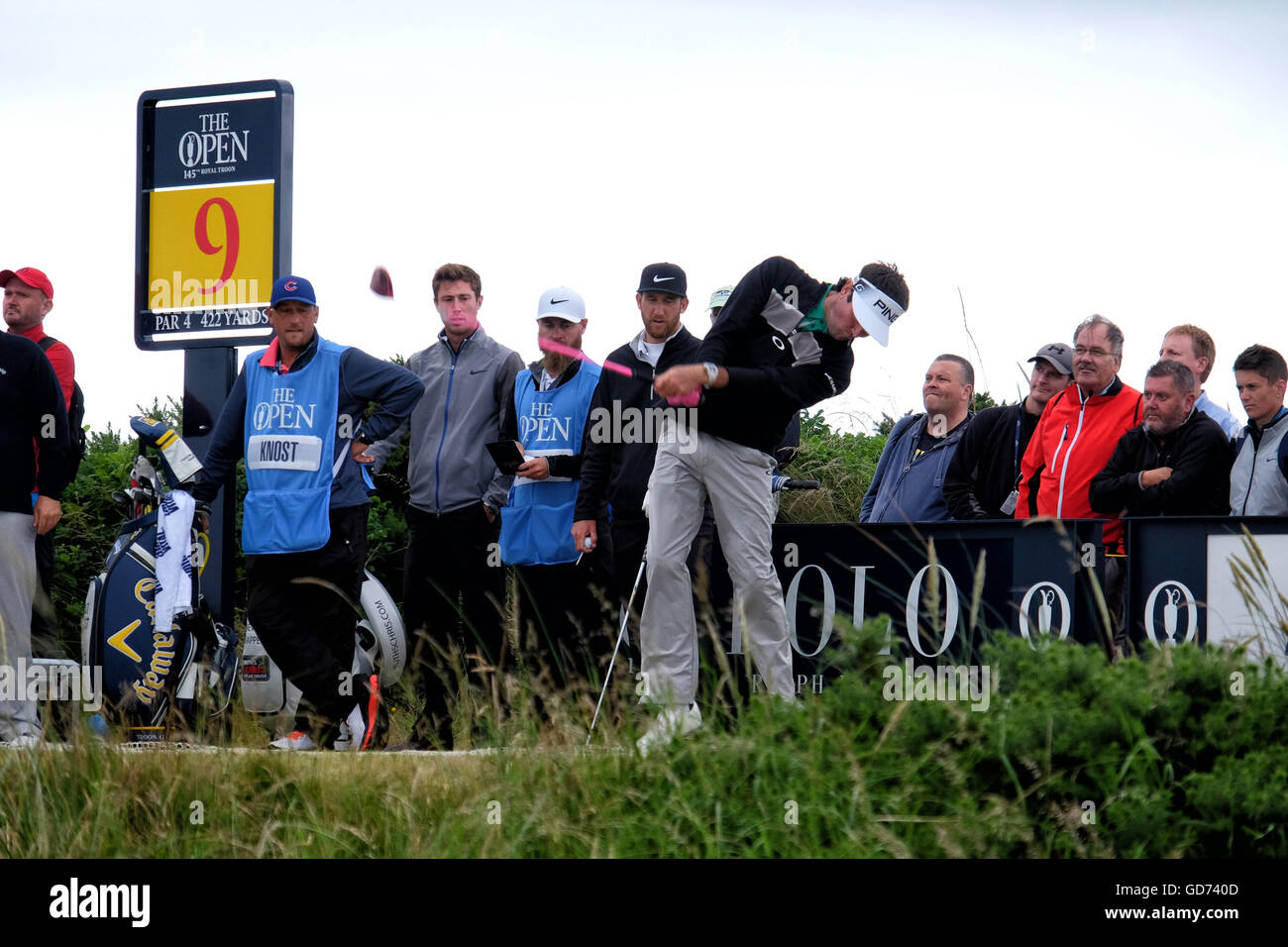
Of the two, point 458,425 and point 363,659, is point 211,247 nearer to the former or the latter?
point 458,425

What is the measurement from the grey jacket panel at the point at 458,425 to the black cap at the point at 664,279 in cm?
87

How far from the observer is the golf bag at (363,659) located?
808cm

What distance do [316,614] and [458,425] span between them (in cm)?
117

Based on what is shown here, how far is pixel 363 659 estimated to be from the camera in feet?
26.3

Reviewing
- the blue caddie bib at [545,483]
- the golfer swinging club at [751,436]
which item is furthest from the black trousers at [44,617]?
the golfer swinging club at [751,436]

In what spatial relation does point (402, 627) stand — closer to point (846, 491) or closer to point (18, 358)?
point (18, 358)

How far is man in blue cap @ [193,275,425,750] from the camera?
696cm

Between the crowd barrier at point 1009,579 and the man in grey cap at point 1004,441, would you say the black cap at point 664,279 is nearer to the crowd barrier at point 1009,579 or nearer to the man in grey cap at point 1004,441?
the crowd barrier at point 1009,579

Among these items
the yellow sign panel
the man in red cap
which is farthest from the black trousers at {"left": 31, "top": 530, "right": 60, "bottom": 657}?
the yellow sign panel

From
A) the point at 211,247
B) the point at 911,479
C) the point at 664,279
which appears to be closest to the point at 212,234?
the point at 211,247

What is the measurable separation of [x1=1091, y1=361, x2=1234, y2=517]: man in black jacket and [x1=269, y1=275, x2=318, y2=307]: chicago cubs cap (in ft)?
12.4
